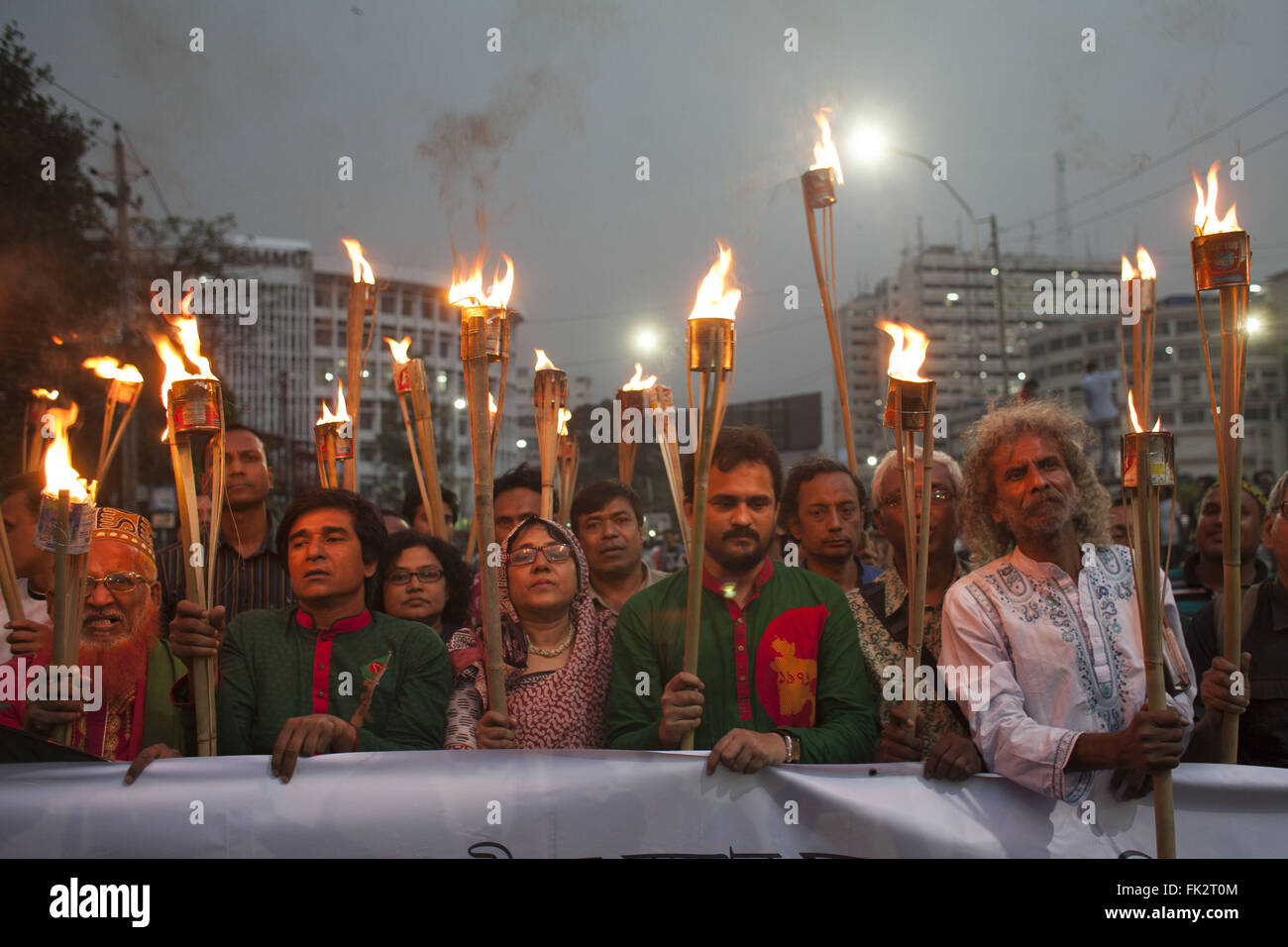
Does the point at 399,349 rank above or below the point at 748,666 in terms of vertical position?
above

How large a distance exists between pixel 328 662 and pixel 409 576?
2.62 ft

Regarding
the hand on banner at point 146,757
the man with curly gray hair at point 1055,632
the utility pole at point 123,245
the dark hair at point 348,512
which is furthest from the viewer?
the utility pole at point 123,245

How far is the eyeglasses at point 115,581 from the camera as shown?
9.94 ft

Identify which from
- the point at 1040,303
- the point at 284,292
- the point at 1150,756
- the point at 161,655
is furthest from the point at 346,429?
the point at 284,292

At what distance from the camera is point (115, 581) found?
3047 millimetres

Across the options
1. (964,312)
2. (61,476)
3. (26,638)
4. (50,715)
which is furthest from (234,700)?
(964,312)

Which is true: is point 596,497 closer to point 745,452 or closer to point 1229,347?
point 745,452

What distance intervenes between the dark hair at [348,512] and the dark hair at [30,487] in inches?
43.4

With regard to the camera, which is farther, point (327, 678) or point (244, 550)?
point (244, 550)

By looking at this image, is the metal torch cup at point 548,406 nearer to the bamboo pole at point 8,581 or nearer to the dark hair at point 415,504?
the bamboo pole at point 8,581

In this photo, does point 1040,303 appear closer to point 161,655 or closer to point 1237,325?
point 1237,325

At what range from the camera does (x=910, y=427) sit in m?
2.73

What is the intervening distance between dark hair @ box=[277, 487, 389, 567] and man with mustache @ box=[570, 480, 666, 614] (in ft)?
2.64

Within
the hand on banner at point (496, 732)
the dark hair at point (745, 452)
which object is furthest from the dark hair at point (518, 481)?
the hand on banner at point (496, 732)
